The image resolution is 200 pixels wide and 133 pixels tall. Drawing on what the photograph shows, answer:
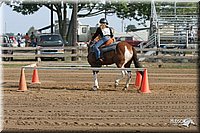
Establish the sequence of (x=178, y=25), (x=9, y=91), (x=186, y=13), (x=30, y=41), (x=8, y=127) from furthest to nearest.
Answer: (x=30, y=41) < (x=186, y=13) < (x=178, y=25) < (x=9, y=91) < (x=8, y=127)

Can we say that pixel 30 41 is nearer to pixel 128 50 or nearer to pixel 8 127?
pixel 128 50

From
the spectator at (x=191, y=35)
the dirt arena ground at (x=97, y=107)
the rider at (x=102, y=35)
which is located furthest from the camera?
the spectator at (x=191, y=35)

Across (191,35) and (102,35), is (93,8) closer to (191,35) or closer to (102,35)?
(191,35)

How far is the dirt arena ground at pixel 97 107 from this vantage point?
947 centimetres

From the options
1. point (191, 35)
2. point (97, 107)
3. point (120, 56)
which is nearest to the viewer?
point (97, 107)

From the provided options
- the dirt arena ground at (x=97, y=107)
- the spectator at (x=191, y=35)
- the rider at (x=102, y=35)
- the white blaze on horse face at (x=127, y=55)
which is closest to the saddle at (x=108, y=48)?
the rider at (x=102, y=35)

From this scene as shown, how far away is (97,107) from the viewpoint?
1170 centimetres

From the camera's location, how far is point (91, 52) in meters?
15.9

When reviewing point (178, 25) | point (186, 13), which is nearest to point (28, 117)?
point (178, 25)

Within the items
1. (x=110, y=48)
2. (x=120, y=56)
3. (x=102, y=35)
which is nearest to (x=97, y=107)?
(x=120, y=56)

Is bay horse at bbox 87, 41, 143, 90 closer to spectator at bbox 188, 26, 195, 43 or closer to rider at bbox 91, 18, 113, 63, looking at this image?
rider at bbox 91, 18, 113, 63

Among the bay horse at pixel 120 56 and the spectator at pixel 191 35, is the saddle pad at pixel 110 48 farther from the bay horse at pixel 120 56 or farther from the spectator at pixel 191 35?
the spectator at pixel 191 35

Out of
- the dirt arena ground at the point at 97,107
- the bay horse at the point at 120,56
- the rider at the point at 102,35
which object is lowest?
the dirt arena ground at the point at 97,107

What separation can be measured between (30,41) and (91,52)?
30.3 m
